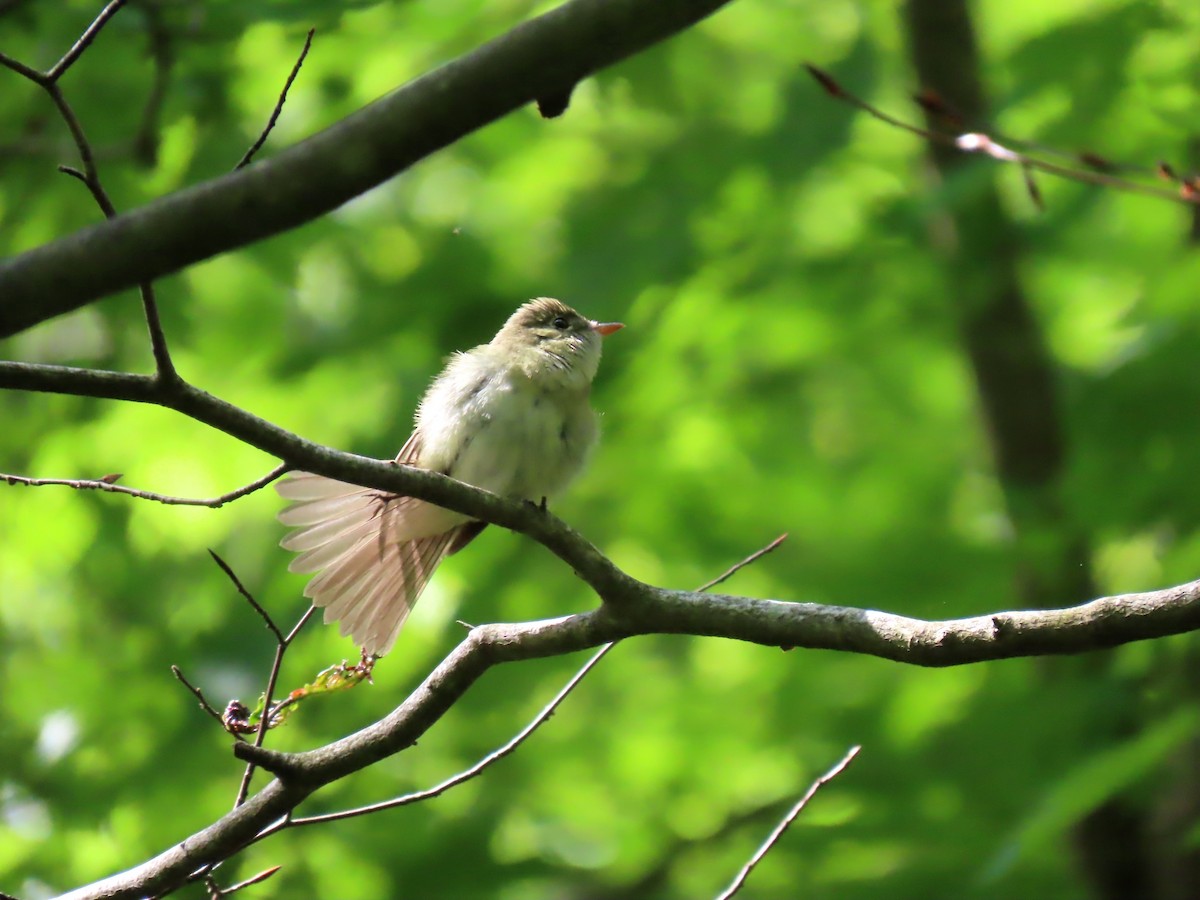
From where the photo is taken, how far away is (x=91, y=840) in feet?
20.9

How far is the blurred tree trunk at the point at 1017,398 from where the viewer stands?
18.9 feet

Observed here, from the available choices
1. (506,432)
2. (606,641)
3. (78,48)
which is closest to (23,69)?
(78,48)

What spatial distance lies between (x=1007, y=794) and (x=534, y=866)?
2278 millimetres

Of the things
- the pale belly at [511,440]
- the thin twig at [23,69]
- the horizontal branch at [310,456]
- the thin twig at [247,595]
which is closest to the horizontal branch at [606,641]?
the horizontal branch at [310,456]

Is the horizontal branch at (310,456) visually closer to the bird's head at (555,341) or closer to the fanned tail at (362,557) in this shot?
the fanned tail at (362,557)

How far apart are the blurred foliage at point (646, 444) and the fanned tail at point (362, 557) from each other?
1362 mm

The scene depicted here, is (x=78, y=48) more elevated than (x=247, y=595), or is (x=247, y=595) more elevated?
(x=78, y=48)

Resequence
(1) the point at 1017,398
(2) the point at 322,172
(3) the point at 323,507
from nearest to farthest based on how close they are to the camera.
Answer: (2) the point at 322,172 < (3) the point at 323,507 < (1) the point at 1017,398

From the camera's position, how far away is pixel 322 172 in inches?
81.0

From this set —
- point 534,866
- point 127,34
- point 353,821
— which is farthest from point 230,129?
point 534,866

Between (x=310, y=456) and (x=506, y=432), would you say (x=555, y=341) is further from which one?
(x=310, y=456)

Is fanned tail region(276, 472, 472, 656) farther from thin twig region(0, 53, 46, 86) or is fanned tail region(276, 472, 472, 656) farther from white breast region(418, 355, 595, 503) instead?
thin twig region(0, 53, 46, 86)

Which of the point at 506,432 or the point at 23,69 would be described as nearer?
the point at 23,69

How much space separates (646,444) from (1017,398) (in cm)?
212
